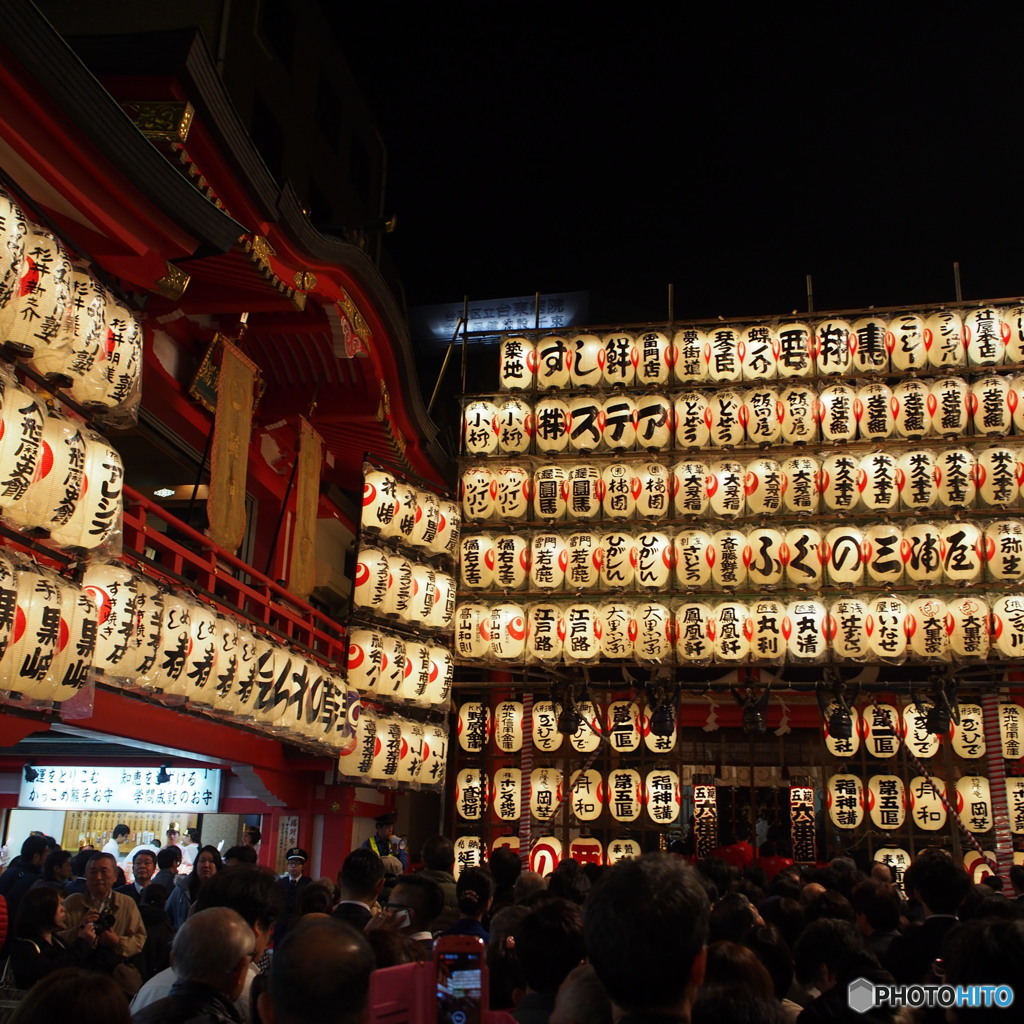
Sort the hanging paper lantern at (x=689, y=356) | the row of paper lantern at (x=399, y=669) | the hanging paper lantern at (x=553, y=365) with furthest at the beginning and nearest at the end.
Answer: the hanging paper lantern at (x=553, y=365)
the hanging paper lantern at (x=689, y=356)
the row of paper lantern at (x=399, y=669)

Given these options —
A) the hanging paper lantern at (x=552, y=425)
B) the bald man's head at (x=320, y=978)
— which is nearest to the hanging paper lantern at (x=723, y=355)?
the hanging paper lantern at (x=552, y=425)

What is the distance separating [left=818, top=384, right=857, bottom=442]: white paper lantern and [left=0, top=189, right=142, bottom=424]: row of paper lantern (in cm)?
1057

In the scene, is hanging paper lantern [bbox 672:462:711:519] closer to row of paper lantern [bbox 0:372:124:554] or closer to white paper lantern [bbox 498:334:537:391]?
white paper lantern [bbox 498:334:537:391]

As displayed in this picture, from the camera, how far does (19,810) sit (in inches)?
563

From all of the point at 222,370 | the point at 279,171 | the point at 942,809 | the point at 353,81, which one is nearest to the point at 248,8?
the point at 279,171

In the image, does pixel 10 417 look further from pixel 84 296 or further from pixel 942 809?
pixel 942 809

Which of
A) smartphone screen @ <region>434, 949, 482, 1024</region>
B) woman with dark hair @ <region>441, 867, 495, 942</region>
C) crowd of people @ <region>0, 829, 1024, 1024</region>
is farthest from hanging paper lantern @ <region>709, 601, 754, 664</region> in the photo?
smartphone screen @ <region>434, 949, 482, 1024</region>

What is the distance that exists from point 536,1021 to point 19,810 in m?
13.6

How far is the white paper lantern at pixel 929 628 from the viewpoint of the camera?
44.5 ft

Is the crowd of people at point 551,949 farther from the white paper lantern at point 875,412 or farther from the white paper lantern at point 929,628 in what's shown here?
the white paper lantern at point 875,412

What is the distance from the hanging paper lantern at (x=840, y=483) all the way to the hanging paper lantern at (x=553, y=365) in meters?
4.44

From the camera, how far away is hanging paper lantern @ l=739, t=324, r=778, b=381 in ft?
50.4

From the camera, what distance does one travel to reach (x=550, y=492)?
15.3 meters

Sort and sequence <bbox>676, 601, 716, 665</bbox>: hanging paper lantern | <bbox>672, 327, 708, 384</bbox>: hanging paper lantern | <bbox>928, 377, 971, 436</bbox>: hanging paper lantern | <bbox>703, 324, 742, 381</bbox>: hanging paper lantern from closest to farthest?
<bbox>676, 601, 716, 665</bbox>: hanging paper lantern → <bbox>928, 377, 971, 436</bbox>: hanging paper lantern → <bbox>703, 324, 742, 381</bbox>: hanging paper lantern → <bbox>672, 327, 708, 384</bbox>: hanging paper lantern
